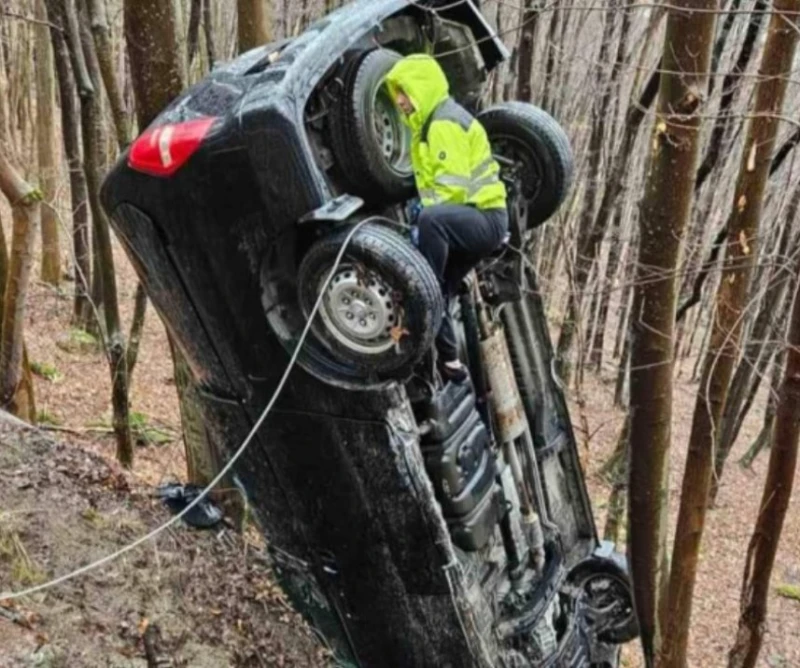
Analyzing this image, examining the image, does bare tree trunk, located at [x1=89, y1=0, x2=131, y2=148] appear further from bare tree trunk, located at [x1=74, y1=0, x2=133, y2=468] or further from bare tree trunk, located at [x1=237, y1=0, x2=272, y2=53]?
bare tree trunk, located at [x1=237, y1=0, x2=272, y2=53]

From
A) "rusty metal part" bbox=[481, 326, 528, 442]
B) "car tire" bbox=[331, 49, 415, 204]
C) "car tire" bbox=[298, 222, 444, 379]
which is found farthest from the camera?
"rusty metal part" bbox=[481, 326, 528, 442]

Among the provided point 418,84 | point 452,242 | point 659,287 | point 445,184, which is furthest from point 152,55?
point 659,287

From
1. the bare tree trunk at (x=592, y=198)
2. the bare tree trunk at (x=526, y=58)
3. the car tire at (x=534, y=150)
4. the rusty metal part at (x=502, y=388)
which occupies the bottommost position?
the bare tree trunk at (x=592, y=198)

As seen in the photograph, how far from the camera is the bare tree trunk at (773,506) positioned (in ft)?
13.0

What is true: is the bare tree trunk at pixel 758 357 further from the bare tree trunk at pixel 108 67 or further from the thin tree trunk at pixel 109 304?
the bare tree trunk at pixel 108 67

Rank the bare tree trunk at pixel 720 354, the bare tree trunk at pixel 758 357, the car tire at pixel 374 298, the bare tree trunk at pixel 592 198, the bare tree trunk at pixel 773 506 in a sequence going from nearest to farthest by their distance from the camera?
1. the car tire at pixel 374 298
2. the bare tree trunk at pixel 773 506
3. the bare tree trunk at pixel 720 354
4. the bare tree trunk at pixel 758 357
5. the bare tree trunk at pixel 592 198

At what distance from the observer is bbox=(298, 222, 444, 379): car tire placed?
2773mm

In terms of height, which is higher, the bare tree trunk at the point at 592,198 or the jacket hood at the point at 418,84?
the jacket hood at the point at 418,84

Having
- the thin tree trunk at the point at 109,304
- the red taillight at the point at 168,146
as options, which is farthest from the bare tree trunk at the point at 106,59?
the red taillight at the point at 168,146

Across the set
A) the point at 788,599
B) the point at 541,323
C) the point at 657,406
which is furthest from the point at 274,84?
the point at 788,599

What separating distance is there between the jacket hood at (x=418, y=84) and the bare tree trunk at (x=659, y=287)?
903 millimetres

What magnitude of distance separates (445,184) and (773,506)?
2.40 metres

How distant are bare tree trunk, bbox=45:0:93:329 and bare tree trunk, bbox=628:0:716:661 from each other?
15.9ft

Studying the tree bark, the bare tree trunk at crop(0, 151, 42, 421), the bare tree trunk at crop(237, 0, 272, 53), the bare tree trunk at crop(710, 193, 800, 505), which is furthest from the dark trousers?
the bare tree trunk at crop(710, 193, 800, 505)
